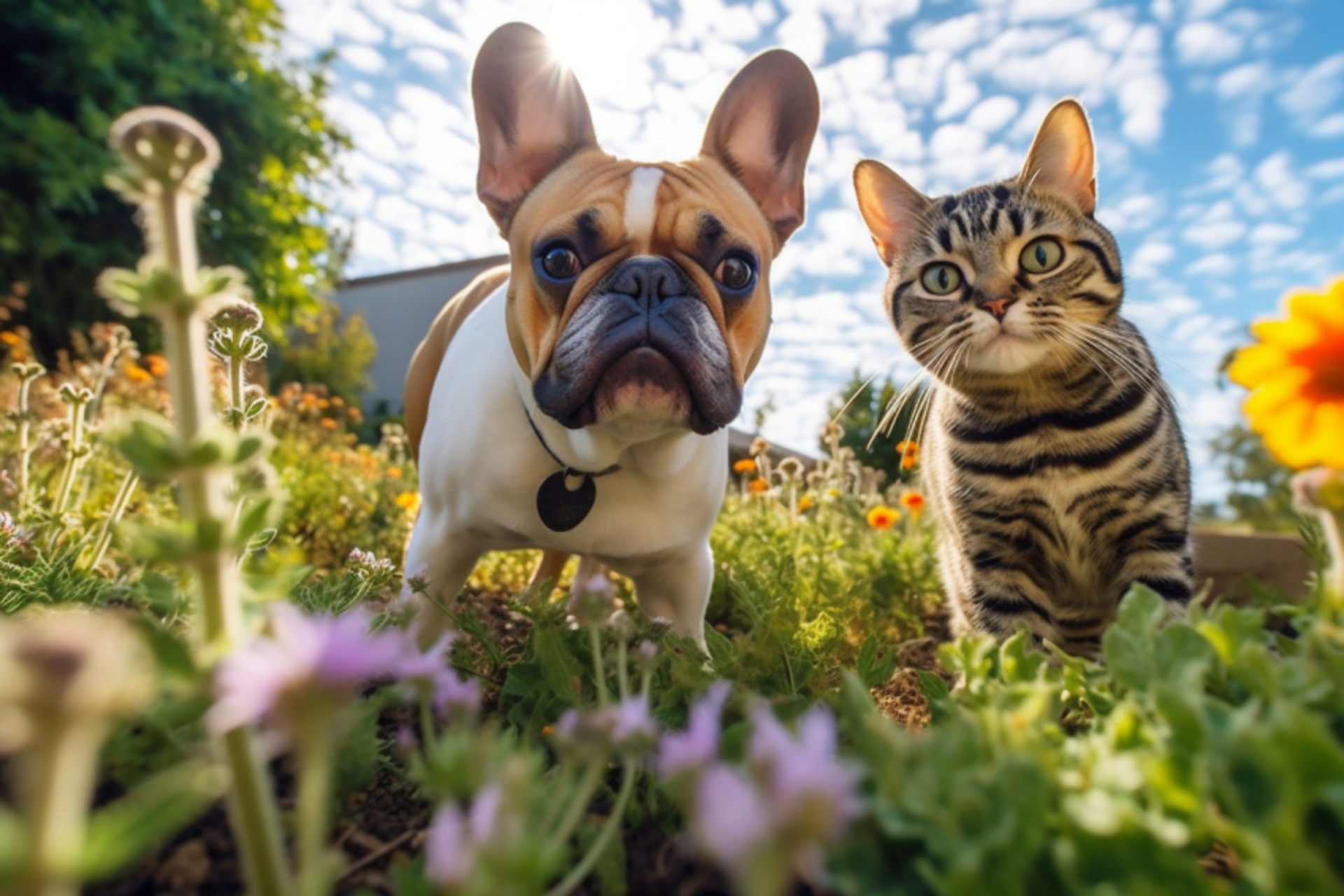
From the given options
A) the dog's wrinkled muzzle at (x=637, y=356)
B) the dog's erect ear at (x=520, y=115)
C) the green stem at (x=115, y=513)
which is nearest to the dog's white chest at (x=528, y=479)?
the dog's wrinkled muzzle at (x=637, y=356)

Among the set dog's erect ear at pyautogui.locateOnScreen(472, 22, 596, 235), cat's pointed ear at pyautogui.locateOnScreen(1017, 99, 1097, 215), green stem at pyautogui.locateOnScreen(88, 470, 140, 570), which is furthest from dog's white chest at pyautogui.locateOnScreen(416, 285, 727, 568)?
cat's pointed ear at pyautogui.locateOnScreen(1017, 99, 1097, 215)

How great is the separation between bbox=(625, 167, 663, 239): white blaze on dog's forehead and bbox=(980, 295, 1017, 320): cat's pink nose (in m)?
0.95

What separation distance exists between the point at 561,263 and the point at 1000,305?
1198 millimetres

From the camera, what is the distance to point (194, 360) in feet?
2.15

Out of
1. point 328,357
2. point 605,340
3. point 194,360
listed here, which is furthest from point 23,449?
point 328,357

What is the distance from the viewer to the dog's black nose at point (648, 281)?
2086 mm

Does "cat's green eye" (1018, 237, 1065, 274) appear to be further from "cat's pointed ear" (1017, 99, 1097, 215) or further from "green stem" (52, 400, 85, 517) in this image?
"green stem" (52, 400, 85, 517)

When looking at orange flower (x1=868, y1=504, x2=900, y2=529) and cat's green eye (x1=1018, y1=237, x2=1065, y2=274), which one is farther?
orange flower (x1=868, y1=504, x2=900, y2=529)

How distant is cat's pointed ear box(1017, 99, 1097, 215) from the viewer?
2344 millimetres

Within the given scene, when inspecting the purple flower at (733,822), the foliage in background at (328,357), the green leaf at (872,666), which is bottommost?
the green leaf at (872,666)

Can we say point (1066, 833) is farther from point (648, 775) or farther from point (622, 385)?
point (622, 385)

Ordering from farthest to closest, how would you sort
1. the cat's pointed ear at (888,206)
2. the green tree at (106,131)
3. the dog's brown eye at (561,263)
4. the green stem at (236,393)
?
the green tree at (106,131) < the cat's pointed ear at (888,206) < the dog's brown eye at (561,263) < the green stem at (236,393)

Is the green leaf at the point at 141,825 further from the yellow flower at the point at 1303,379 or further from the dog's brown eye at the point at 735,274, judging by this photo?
the dog's brown eye at the point at 735,274

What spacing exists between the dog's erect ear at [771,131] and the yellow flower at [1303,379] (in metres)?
2.01
